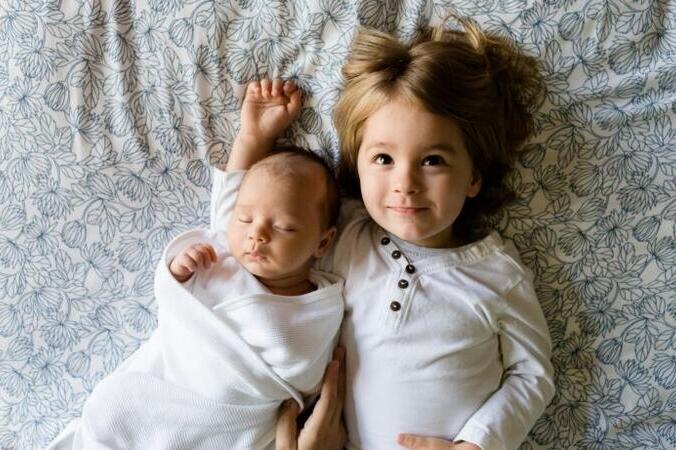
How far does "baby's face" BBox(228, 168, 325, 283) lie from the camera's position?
3.45 ft

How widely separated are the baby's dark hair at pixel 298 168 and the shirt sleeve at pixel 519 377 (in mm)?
339

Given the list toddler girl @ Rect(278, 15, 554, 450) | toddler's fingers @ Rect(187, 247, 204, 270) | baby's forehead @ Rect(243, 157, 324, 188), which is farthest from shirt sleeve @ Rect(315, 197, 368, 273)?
toddler's fingers @ Rect(187, 247, 204, 270)

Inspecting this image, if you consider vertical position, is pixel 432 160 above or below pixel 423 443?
above

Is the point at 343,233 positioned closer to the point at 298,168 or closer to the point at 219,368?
the point at 298,168

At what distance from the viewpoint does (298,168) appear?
1.08 meters

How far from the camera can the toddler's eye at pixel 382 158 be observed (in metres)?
1.01

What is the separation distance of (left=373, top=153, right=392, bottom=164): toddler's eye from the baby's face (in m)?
0.13

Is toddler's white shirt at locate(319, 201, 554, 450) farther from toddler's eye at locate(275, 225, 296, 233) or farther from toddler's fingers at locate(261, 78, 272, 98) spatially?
toddler's fingers at locate(261, 78, 272, 98)

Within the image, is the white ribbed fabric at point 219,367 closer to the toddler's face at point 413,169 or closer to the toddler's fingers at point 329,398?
the toddler's fingers at point 329,398

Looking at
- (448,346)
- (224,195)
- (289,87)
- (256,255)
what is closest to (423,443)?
(448,346)

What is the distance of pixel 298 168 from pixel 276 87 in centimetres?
17

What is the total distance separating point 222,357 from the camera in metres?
1.04

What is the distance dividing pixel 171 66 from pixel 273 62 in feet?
0.63

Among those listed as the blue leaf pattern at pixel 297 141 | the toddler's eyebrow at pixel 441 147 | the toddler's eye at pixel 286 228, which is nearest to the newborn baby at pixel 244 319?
the toddler's eye at pixel 286 228
